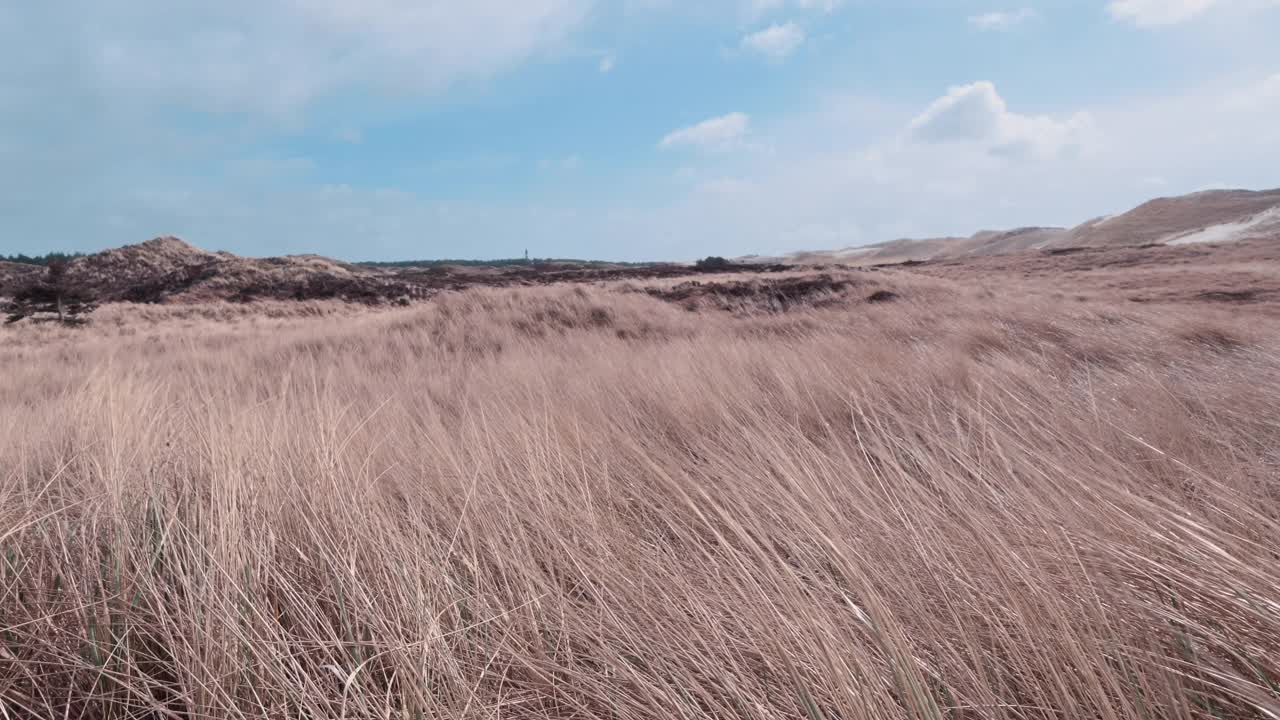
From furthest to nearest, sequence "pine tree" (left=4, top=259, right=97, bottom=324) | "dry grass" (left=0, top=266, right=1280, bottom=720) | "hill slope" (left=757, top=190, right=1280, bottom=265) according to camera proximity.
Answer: "hill slope" (left=757, top=190, right=1280, bottom=265)
"pine tree" (left=4, top=259, right=97, bottom=324)
"dry grass" (left=0, top=266, right=1280, bottom=720)


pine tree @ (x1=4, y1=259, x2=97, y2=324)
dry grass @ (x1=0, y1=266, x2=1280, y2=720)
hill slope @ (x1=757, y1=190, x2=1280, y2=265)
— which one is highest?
hill slope @ (x1=757, y1=190, x2=1280, y2=265)

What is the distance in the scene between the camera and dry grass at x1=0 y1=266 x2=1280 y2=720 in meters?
1.09

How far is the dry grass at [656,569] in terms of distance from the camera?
1.09 metres

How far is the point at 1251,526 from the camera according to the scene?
1.53 m

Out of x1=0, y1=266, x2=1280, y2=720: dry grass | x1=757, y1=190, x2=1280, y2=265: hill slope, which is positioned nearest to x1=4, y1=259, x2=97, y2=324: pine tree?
x1=0, y1=266, x2=1280, y2=720: dry grass

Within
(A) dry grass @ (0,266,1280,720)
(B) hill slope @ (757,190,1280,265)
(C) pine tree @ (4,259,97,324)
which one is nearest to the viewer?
(A) dry grass @ (0,266,1280,720)

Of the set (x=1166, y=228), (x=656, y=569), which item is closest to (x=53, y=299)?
(x=656, y=569)

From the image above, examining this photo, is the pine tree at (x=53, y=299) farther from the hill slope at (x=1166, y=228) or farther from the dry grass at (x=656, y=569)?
the hill slope at (x=1166, y=228)

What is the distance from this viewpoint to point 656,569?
1.52m

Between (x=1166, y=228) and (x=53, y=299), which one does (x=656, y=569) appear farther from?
(x=1166, y=228)

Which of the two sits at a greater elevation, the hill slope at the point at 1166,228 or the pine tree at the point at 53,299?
the hill slope at the point at 1166,228

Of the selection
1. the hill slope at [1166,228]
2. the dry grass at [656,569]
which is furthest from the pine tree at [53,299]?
the hill slope at [1166,228]

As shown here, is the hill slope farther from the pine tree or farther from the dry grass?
the pine tree

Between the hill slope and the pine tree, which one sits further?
the hill slope
